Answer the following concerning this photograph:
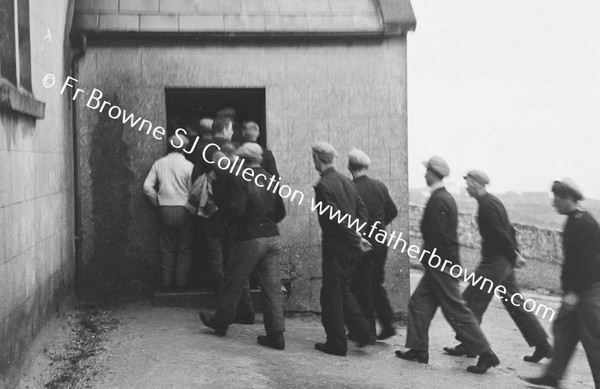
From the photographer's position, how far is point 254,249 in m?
6.79

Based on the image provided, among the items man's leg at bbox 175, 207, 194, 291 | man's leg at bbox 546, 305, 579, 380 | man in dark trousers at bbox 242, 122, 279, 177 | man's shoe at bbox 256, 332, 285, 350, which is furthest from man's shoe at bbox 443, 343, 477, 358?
man's leg at bbox 175, 207, 194, 291

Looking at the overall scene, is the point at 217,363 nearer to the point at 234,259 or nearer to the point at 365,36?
the point at 234,259

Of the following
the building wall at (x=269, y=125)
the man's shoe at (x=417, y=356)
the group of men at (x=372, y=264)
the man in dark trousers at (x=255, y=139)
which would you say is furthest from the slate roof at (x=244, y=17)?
the man's shoe at (x=417, y=356)

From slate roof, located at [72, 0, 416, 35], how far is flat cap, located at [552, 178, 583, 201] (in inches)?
136

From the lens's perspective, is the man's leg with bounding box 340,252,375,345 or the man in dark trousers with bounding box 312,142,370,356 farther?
the man's leg with bounding box 340,252,375,345

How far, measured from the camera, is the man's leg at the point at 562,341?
6211mm

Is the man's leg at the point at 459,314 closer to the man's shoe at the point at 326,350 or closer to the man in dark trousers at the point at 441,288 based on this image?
the man in dark trousers at the point at 441,288

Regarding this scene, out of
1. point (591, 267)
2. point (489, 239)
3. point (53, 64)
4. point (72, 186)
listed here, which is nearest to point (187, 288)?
point (72, 186)

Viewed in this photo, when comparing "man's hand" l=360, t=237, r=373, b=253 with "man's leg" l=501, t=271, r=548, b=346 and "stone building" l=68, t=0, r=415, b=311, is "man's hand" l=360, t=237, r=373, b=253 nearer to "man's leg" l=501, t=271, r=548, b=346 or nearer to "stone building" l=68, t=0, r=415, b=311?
"man's leg" l=501, t=271, r=548, b=346

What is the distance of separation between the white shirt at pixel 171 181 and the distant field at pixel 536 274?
710 centimetres

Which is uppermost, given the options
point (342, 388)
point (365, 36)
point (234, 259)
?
point (365, 36)

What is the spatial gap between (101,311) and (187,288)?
Result: 98cm

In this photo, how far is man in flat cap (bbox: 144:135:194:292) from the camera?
8336 mm

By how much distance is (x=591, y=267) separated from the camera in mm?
5973
